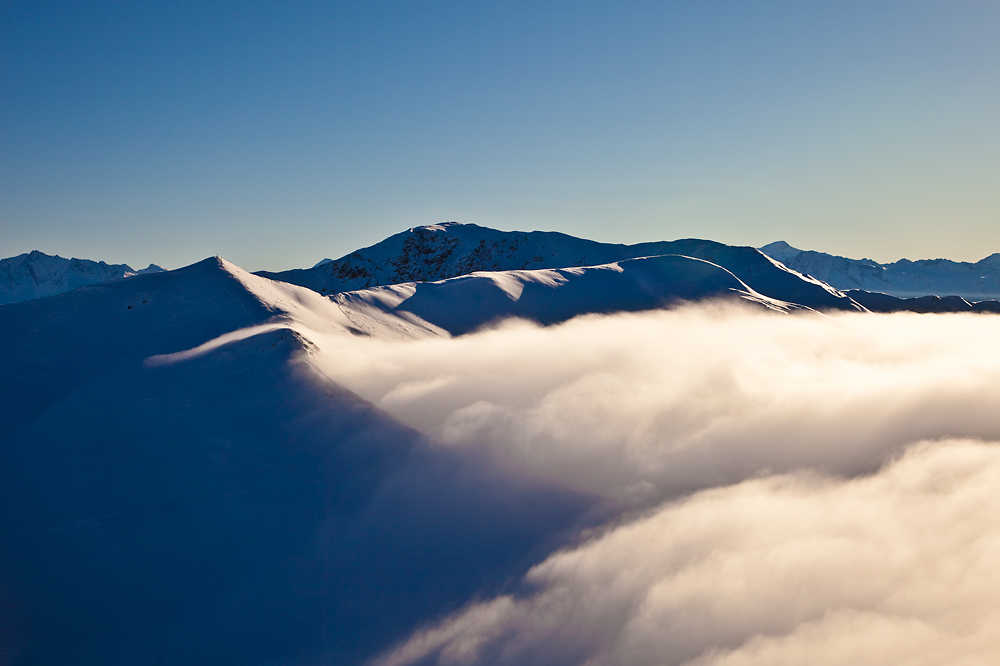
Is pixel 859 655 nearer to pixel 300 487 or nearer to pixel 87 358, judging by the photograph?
pixel 300 487

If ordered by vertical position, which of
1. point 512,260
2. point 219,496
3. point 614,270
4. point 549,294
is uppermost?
point 512,260

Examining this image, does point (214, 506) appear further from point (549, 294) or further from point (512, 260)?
point (512, 260)

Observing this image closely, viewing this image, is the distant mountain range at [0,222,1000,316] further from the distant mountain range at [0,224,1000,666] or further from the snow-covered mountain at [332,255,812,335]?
the distant mountain range at [0,224,1000,666]

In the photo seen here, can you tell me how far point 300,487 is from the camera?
37.2 metres

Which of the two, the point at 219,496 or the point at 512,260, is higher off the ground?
the point at 512,260

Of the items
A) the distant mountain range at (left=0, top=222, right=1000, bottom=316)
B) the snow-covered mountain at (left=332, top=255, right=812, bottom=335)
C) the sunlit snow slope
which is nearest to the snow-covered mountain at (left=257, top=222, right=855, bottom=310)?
the distant mountain range at (left=0, top=222, right=1000, bottom=316)

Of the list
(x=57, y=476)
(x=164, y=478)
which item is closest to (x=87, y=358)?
(x=57, y=476)

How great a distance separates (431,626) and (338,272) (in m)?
169

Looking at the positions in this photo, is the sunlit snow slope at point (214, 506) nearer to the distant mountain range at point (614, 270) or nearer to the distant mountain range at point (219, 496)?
the distant mountain range at point (219, 496)

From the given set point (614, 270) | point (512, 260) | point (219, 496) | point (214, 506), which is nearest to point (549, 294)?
point (614, 270)

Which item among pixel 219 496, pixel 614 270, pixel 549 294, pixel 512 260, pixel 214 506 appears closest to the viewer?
pixel 214 506

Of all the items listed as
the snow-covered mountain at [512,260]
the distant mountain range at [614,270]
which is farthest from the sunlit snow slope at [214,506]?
the snow-covered mountain at [512,260]

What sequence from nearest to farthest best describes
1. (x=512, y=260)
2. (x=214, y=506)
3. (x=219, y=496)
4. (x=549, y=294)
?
1. (x=214, y=506)
2. (x=219, y=496)
3. (x=549, y=294)
4. (x=512, y=260)

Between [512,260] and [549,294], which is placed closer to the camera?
[549,294]
